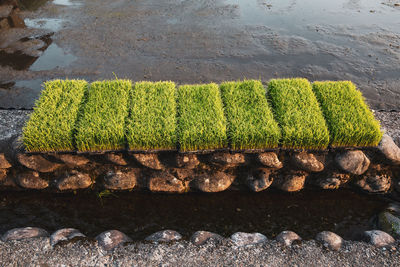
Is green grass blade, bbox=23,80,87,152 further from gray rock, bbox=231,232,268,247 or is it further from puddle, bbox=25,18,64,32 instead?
puddle, bbox=25,18,64,32

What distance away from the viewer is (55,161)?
4.53 m

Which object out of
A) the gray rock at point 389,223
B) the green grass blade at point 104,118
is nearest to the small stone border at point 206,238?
the gray rock at point 389,223

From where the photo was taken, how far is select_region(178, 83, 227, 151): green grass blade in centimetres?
429

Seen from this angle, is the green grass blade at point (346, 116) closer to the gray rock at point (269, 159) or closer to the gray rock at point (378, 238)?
the gray rock at point (269, 159)

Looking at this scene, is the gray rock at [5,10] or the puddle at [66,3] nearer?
the gray rock at [5,10]

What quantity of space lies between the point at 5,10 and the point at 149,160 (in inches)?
344

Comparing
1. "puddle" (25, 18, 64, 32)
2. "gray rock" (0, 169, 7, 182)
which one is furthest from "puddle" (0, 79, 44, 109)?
"puddle" (25, 18, 64, 32)

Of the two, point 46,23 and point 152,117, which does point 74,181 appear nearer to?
point 152,117

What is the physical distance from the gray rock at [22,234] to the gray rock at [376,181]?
4641mm

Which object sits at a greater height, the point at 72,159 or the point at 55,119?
the point at 55,119

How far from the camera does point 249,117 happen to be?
4.63 m

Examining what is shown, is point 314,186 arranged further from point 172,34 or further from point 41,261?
point 172,34

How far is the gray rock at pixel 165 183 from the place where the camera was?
15.2 ft

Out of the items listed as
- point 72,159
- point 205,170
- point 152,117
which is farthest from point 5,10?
point 205,170
